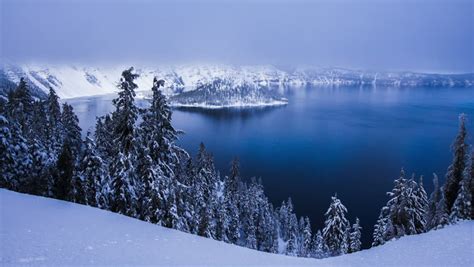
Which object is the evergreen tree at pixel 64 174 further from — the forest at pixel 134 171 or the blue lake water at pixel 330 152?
the blue lake water at pixel 330 152

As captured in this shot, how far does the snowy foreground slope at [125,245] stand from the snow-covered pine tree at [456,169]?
26.0 feet

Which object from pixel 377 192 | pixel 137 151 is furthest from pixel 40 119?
pixel 377 192

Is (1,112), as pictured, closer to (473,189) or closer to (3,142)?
(3,142)

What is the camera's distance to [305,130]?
5477 inches

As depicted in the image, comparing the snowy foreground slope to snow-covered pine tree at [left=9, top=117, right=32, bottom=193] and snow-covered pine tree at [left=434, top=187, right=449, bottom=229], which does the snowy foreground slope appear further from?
snow-covered pine tree at [left=434, top=187, right=449, bottom=229]

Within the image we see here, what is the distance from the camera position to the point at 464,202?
21.8 m

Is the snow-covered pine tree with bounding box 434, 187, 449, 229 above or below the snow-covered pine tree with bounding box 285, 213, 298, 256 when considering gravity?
above

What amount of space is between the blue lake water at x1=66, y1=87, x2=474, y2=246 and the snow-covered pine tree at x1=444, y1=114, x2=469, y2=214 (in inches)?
1210

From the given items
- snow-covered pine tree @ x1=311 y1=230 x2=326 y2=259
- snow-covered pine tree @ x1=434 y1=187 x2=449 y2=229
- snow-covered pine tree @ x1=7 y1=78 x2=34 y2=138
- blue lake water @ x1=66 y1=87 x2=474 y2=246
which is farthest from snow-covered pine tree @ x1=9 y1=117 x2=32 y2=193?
blue lake water @ x1=66 y1=87 x2=474 y2=246

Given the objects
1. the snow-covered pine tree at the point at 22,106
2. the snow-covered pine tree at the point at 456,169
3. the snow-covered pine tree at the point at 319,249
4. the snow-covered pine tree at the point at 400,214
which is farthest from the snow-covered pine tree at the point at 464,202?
the snow-covered pine tree at the point at 22,106

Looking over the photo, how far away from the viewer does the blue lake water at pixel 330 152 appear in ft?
223

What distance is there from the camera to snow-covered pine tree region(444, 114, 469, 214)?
77.9ft

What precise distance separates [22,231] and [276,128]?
138111mm

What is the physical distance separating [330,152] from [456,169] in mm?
78497
